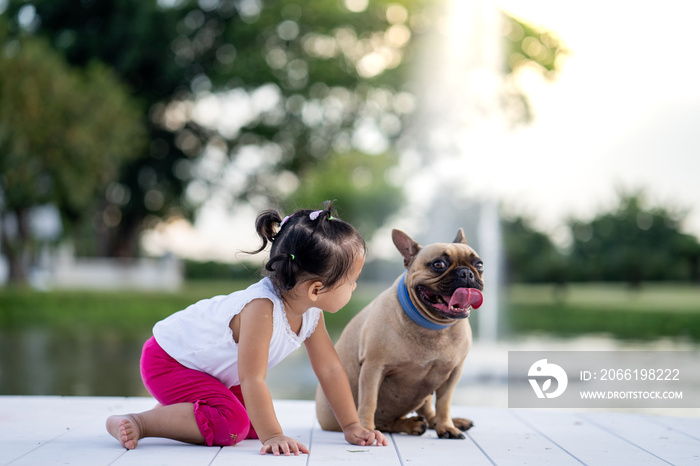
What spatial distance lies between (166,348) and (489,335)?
1402 centimetres

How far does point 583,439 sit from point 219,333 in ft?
5.32

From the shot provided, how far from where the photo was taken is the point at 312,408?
4.59 m

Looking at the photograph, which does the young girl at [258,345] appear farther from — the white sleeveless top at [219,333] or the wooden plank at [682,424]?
the wooden plank at [682,424]

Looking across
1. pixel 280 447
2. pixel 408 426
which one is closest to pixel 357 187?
pixel 408 426

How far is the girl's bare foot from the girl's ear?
84 centimetres

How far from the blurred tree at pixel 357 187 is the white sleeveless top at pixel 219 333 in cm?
2216

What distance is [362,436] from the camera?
3270 mm

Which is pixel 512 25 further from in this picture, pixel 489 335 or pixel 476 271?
pixel 476 271

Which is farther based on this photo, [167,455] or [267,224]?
[267,224]

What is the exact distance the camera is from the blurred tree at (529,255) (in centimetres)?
2334

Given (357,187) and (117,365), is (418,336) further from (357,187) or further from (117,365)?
(357,187)

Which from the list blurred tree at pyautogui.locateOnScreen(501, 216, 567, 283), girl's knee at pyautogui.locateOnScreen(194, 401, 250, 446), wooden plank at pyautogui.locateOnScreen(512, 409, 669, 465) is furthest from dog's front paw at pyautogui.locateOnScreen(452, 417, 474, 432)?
blurred tree at pyautogui.locateOnScreen(501, 216, 567, 283)

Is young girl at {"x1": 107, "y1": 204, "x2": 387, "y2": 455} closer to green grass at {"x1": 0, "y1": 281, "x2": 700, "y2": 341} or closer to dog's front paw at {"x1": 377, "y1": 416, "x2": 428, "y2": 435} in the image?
dog's front paw at {"x1": 377, "y1": 416, "x2": 428, "y2": 435}

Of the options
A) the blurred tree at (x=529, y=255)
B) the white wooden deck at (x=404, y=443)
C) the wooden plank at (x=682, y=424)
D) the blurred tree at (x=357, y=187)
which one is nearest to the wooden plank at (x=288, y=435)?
the white wooden deck at (x=404, y=443)
